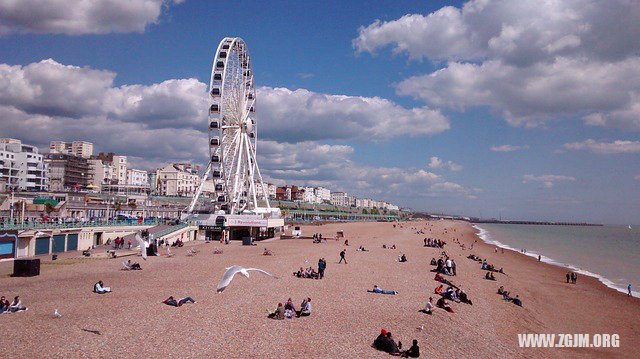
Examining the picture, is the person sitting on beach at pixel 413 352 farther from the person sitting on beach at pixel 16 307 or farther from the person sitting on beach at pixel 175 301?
the person sitting on beach at pixel 16 307

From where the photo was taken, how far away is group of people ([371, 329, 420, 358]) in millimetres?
10413

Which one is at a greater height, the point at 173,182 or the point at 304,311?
the point at 173,182

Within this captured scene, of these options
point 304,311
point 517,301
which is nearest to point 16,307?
point 304,311

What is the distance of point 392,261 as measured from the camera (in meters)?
27.8

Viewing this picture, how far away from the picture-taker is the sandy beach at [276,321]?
1026 cm

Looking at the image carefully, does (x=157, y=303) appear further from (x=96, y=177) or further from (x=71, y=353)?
(x=96, y=177)

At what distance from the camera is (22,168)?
72875mm

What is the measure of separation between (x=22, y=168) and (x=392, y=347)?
262ft

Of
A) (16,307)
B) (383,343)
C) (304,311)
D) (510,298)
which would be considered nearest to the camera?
(383,343)

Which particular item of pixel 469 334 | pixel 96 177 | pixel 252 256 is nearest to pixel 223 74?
pixel 252 256

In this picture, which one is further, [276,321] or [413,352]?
[276,321]

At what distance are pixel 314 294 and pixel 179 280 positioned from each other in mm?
5908

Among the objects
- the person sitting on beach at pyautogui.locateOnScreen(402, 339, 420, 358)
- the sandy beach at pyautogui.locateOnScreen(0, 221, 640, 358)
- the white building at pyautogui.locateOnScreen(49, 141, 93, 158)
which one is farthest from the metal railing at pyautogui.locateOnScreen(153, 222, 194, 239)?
the white building at pyautogui.locateOnScreen(49, 141, 93, 158)

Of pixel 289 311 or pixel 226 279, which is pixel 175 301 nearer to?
pixel 226 279
